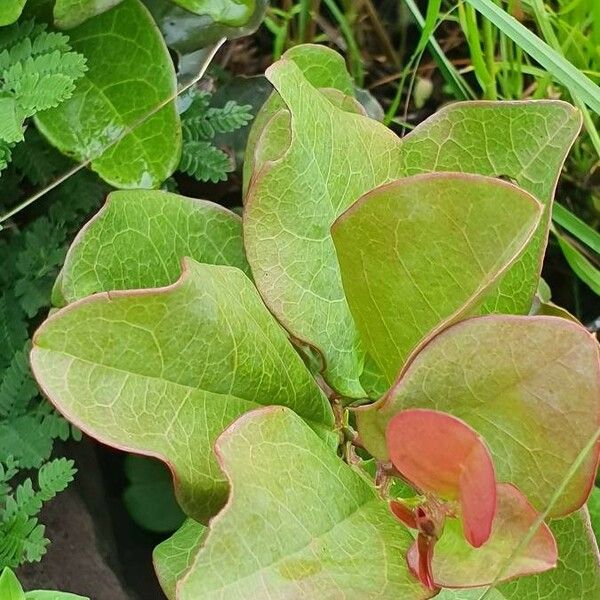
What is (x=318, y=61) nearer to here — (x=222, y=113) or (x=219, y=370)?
(x=222, y=113)

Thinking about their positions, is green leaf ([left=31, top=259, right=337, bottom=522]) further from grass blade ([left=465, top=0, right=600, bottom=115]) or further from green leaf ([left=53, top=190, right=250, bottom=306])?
grass blade ([left=465, top=0, right=600, bottom=115])

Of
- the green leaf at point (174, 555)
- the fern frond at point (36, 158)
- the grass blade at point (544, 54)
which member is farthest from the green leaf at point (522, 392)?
the fern frond at point (36, 158)

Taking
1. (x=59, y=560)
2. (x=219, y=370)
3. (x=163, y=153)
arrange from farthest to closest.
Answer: (x=59, y=560)
(x=163, y=153)
(x=219, y=370)

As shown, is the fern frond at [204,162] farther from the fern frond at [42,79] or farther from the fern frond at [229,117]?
the fern frond at [42,79]

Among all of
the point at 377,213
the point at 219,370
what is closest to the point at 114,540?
the point at 219,370

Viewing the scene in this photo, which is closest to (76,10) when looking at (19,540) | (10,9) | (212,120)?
(10,9)
